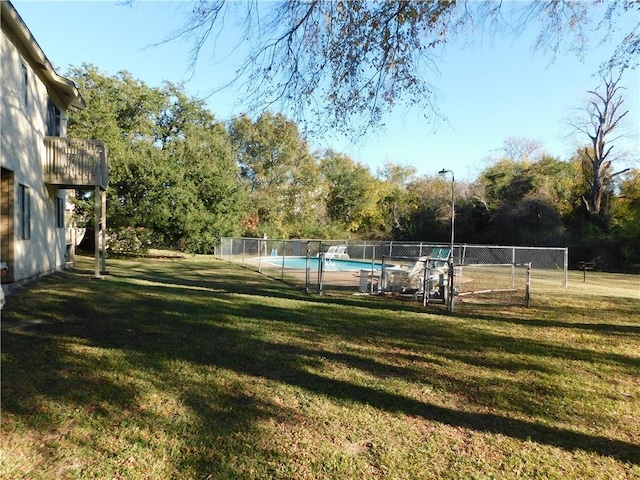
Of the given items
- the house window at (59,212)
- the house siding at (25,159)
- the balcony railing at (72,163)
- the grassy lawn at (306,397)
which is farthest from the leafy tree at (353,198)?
the grassy lawn at (306,397)

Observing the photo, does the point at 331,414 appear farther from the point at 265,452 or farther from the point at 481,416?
the point at 481,416

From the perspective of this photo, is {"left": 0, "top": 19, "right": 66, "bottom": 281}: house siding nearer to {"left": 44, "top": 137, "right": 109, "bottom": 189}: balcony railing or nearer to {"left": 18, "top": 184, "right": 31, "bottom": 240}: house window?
{"left": 18, "top": 184, "right": 31, "bottom": 240}: house window

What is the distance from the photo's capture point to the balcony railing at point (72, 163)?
1152 centimetres

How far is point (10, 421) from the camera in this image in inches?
126

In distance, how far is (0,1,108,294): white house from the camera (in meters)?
8.61

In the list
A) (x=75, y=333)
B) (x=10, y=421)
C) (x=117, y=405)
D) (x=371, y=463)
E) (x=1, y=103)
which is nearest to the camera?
(x=371, y=463)

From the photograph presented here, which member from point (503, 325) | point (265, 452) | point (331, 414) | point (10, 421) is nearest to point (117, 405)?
point (10, 421)

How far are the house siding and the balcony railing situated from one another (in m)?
0.26

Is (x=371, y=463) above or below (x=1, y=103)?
below

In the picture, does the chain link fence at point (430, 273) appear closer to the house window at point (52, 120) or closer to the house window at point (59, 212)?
the house window at point (59, 212)

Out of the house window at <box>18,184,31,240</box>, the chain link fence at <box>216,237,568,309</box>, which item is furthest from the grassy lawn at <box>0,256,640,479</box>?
the chain link fence at <box>216,237,568,309</box>

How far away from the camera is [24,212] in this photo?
32.6ft

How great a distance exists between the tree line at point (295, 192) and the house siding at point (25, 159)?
6805 mm

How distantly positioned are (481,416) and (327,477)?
1757mm
